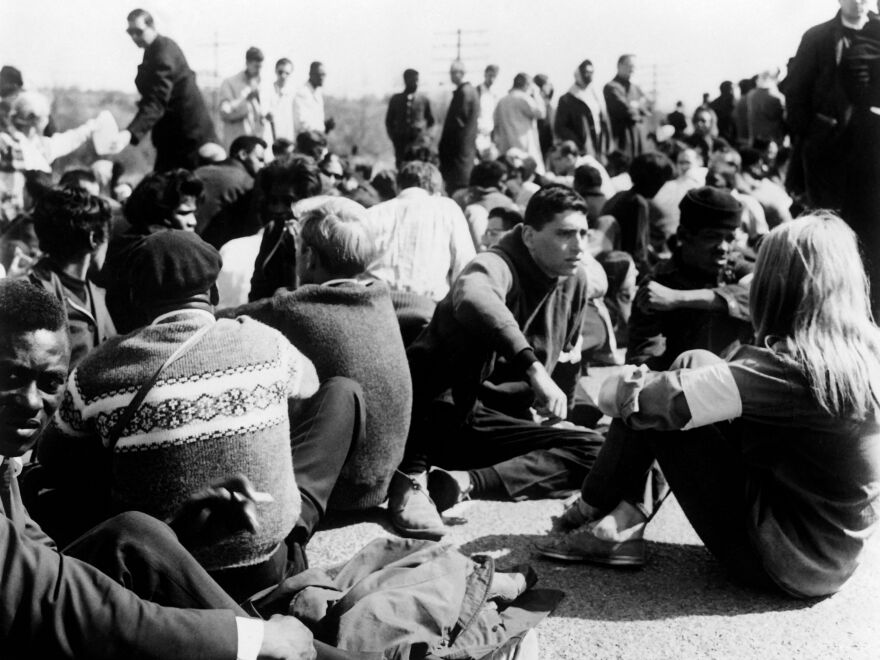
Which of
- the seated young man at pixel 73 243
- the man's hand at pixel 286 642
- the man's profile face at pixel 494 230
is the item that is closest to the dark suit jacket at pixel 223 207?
the man's profile face at pixel 494 230

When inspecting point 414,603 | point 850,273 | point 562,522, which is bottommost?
point 562,522

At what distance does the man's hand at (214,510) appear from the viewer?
279 centimetres

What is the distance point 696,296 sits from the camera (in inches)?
184

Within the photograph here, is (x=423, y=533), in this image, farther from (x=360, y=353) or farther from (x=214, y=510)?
(x=214, y=510)

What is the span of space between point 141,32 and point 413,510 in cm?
481

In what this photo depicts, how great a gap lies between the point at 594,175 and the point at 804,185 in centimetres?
183

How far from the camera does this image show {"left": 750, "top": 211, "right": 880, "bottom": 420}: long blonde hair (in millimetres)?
3025

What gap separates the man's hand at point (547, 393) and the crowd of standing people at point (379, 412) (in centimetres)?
2

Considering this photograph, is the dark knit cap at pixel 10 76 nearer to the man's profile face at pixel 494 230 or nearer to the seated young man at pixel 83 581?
the man's profile face at pixel 494 230

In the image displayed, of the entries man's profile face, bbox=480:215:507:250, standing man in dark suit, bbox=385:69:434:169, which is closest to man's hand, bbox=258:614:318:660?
man's profile face, bbox=480:215:507:250

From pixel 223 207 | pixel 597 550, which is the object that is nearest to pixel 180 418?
pixel 597 550

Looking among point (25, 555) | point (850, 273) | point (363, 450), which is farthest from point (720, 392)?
point (25, 555)

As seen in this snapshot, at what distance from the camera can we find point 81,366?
2.82 metres

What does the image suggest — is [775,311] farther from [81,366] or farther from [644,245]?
[644,245]
